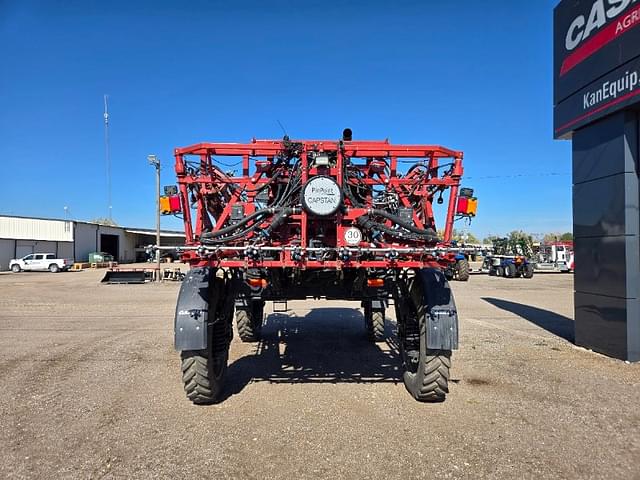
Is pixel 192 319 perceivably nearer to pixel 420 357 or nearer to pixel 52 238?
pixel 420 357

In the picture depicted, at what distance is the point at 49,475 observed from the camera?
3.18 metres

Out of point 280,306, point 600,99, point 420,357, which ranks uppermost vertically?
point 600,99

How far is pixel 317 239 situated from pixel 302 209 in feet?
1.78

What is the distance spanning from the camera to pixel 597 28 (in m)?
7.09

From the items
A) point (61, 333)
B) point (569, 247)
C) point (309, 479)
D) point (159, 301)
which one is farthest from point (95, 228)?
point (309, 479)

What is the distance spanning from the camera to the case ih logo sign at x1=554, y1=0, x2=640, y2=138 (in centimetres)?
642

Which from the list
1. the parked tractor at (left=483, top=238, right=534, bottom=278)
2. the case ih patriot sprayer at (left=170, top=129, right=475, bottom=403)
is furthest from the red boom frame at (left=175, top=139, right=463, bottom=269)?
the parked tractor at (left=483, top=238, right=534, bottom=278)

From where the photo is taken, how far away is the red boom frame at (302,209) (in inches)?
156

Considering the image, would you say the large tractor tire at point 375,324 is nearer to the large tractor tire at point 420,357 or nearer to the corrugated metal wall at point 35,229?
the large tractor tire at point 420,357

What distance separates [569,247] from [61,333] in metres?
38.0

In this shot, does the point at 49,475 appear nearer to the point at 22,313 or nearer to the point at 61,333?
the point at 61,333

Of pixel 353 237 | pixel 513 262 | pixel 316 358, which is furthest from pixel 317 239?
pixel 513 262

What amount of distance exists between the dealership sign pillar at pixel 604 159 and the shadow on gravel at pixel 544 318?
141 centimetres

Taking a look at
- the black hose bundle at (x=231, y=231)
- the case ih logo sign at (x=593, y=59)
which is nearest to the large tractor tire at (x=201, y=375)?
the black hose bundle at (x=231, y=231)
